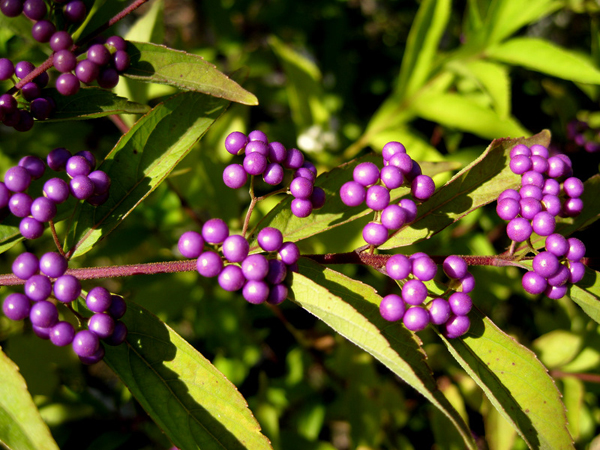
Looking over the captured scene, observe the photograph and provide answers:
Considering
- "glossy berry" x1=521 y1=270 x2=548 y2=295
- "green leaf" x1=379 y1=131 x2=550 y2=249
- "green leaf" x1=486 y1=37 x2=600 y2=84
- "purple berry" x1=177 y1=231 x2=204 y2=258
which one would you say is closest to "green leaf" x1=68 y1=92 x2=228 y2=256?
"purple berry" x1=177 y1=231 x2=204 y2=258

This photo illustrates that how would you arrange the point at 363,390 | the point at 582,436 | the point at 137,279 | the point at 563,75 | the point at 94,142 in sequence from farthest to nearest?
1. the point at 94,142
2. the point at 582,436
3. the point at 363,390
4. the point at 137,279
5. the point at 563,75

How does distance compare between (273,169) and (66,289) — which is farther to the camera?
(273,169)

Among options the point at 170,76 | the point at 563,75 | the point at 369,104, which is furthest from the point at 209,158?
the point at 369,104

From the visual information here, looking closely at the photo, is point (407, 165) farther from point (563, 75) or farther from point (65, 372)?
point (65, 372)

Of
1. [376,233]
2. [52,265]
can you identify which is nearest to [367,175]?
[376,233]

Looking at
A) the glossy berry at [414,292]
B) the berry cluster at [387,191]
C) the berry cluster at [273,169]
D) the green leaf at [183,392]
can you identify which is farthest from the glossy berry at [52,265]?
the glossy berry at [414,292]

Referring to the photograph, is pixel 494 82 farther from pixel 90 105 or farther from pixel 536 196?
pixel 90 105

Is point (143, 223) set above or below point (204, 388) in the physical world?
below
